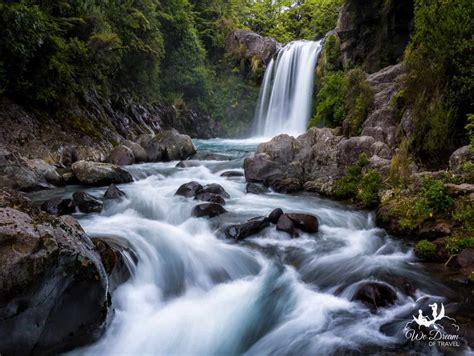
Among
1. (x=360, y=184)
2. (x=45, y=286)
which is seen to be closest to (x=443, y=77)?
(x=360, y=184)

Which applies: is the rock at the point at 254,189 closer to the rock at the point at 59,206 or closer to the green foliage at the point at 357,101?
the green foliage at the point at 357,101

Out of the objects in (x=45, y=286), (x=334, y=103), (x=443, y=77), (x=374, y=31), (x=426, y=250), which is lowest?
(x=426, y=250)

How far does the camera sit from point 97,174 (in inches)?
436

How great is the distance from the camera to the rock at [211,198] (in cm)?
965

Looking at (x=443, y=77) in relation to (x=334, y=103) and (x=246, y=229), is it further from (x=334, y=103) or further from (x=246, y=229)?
(x=246, y=229)

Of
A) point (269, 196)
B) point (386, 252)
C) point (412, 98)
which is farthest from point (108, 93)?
point (386, 252)

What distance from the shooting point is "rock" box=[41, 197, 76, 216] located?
8164 mm

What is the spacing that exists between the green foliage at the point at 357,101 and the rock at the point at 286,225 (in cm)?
542

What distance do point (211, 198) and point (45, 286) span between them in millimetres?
6143

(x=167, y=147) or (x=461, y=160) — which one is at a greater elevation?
(x=461, y=160)

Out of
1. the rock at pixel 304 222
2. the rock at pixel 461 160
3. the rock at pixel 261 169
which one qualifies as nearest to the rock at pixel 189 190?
the rock at pixel 261 169

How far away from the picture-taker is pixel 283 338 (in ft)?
15.9

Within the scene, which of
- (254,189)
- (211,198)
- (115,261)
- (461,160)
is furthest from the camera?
(254,189)

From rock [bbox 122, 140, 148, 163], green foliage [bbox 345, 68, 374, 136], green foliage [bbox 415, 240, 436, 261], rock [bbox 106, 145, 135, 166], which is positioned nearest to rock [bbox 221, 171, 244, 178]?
green foliage [bbox 345, 68, 374, 136]
